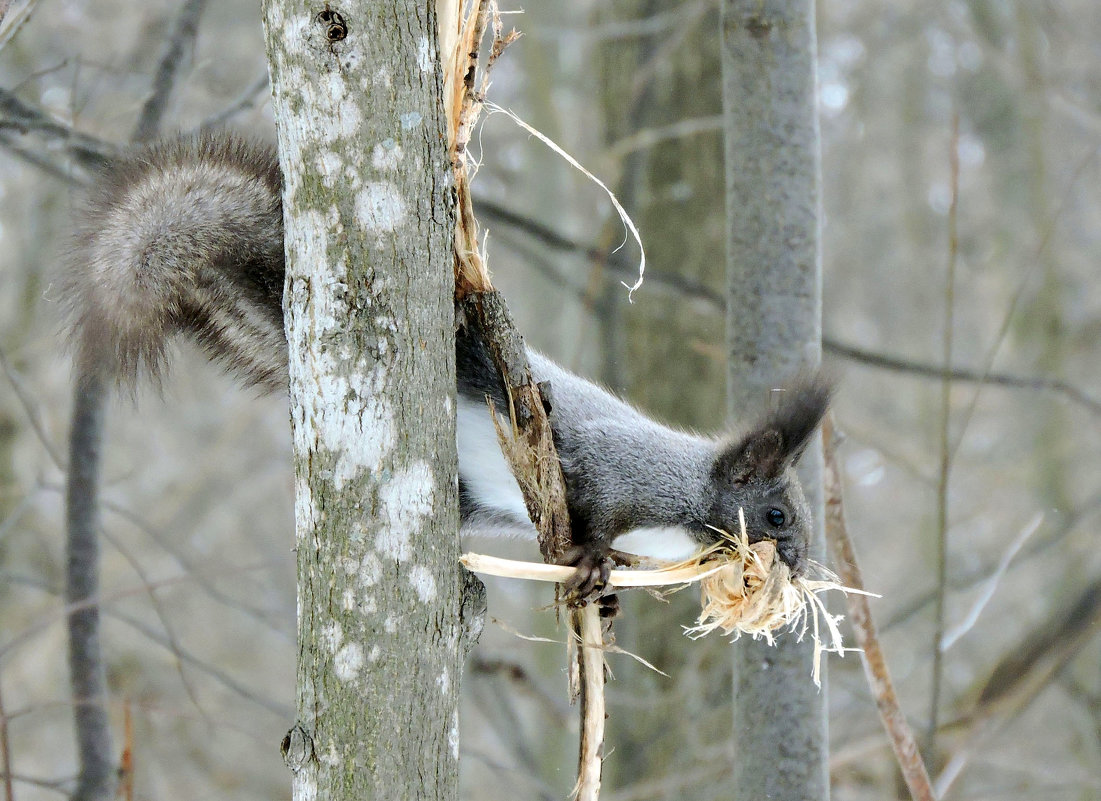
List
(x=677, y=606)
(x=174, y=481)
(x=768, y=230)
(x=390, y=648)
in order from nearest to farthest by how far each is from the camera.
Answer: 1. (x=390, y=648)
2. (x=768, y=230)
3. (x=677, y=606)
4. (x=174, y=481)

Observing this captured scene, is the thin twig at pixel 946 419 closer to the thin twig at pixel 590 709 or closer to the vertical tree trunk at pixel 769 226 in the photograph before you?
the vertical tree trunk at pixel 769 226

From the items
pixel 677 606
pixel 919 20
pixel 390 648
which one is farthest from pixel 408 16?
pixel 919 20

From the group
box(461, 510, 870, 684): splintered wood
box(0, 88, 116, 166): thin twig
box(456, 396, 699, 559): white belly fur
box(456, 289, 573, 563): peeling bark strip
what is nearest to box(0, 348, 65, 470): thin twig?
box(0, 88, 116, 166): thin twig

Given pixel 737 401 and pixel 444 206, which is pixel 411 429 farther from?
pixel 737 401

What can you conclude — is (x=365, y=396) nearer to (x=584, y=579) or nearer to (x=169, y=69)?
(x=584, y=579)

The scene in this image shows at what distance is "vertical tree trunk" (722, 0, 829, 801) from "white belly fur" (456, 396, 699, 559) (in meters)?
0.42

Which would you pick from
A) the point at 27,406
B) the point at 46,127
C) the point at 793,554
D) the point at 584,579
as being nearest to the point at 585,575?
the point at 584,579

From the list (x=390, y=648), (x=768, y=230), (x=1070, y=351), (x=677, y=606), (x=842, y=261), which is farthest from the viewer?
(x=842, y=261)

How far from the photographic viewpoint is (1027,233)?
29.5 feet

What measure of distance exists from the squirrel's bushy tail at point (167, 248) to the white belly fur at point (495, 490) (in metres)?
0.60

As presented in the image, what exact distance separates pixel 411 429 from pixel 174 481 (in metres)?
7.46

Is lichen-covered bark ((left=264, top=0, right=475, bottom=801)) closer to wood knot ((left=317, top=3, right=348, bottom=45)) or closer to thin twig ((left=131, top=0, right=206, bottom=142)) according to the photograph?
wood knot ((left=317, top=3, right=348, bottom=45))

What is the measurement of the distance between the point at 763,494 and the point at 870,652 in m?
0.71

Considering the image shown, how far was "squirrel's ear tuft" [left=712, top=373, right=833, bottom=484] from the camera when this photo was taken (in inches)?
110
